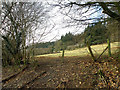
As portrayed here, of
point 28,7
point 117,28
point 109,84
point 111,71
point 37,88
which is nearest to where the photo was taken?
point 109,84

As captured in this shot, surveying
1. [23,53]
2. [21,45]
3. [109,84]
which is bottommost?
→ [109,84]

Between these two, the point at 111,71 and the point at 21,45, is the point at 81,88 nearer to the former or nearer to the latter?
the point at 111,71

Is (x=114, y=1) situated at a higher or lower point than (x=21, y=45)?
higher

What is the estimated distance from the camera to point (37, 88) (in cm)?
290

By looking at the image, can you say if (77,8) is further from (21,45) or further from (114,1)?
(21,45)

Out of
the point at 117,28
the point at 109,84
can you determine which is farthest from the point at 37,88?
the point at 117,28

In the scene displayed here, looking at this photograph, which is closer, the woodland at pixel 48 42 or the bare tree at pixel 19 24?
the woodland at pixel 48 42

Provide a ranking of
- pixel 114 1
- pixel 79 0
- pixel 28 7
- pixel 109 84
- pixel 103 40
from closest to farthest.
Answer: pixel 109 84, pixel 114 1, pixel 79 0, pixel 103 40, pixel 28 7

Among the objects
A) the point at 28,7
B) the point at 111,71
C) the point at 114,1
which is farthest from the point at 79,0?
the point at 111,71

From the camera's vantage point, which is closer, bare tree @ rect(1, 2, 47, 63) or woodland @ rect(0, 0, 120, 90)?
woodland @ rect(0, 0, 120, 90)

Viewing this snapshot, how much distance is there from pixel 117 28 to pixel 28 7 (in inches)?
247

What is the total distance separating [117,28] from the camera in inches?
216

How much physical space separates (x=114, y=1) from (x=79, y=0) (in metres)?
1.57

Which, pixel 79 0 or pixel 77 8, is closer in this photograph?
pixel 79 0
